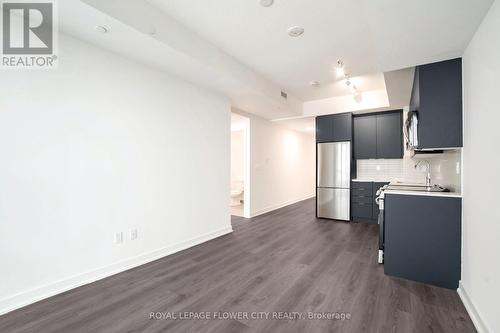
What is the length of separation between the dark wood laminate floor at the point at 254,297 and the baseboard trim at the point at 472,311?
45 mm

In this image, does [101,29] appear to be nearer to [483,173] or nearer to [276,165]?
[483,173]

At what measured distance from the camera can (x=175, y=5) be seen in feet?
7.31

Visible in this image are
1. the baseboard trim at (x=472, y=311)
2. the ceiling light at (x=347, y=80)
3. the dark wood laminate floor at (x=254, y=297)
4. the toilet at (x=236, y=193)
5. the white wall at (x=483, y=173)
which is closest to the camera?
the white wall at (x=483, y=173)

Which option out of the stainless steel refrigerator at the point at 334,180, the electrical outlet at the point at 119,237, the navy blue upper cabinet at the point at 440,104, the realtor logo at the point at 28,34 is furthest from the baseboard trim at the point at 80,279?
the navy blue upper cabinet at the point at 440,104

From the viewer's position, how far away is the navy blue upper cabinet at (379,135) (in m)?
4.86

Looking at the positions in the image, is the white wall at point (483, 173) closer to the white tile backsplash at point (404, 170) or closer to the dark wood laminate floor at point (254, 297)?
the dark wood laminate floor at point (254, 297)

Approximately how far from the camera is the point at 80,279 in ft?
7.57

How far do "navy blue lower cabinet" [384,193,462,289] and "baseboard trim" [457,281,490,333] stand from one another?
0.12 m

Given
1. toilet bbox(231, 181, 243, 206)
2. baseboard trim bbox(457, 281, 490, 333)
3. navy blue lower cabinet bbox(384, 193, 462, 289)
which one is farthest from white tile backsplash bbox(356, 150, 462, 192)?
toilet bbox(231, 181, 243, 206)

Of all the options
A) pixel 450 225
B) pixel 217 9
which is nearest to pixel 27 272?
pixel 217 9

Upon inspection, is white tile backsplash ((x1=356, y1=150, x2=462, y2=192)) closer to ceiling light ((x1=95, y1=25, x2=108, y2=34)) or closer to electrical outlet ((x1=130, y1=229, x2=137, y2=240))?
electrical outlet ((x1=130, y1=229, x2=137, y2=240))

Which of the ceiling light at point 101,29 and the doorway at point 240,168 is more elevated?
the ceiling light at point 101,29

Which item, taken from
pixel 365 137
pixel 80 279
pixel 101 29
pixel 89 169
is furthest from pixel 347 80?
pixel 80 279

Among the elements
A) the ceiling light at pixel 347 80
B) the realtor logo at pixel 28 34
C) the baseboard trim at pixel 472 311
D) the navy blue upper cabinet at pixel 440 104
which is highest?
the ceiling light at pixel 347 80
